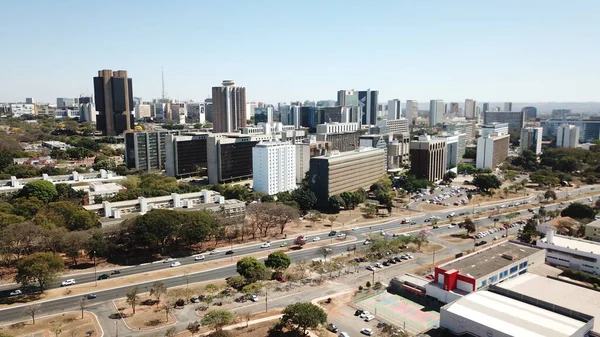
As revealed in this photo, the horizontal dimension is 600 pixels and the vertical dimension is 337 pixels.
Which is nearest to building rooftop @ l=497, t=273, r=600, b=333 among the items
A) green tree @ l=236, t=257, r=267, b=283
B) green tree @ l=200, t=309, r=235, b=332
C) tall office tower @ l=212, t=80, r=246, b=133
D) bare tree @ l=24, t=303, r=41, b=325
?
green tree @ l=236, t=257, r=267, b=283

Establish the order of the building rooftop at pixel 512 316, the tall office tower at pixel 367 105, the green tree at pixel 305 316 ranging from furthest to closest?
the tall office tower at pixel 367 105 < the green tree at pixel 305 316 < the building rooftop at pixel 512 316

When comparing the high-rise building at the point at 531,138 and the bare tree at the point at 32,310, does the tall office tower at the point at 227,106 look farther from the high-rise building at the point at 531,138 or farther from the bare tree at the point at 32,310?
the bare tree at the point at 32,310

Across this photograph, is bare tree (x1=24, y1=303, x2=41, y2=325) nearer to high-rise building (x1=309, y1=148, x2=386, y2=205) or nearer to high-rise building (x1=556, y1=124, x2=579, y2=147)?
high-rise building (x1=309, y1=148, x2=386, y2=205)

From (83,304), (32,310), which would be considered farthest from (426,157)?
(32,310)

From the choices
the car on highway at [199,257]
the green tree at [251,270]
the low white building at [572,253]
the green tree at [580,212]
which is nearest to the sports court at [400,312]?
the green tree at [251,270]

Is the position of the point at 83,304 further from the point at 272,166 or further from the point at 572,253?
the point at 572,253

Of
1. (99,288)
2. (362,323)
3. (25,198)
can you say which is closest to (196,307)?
(99,288)

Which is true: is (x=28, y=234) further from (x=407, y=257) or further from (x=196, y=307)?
(x=407, y=257)
